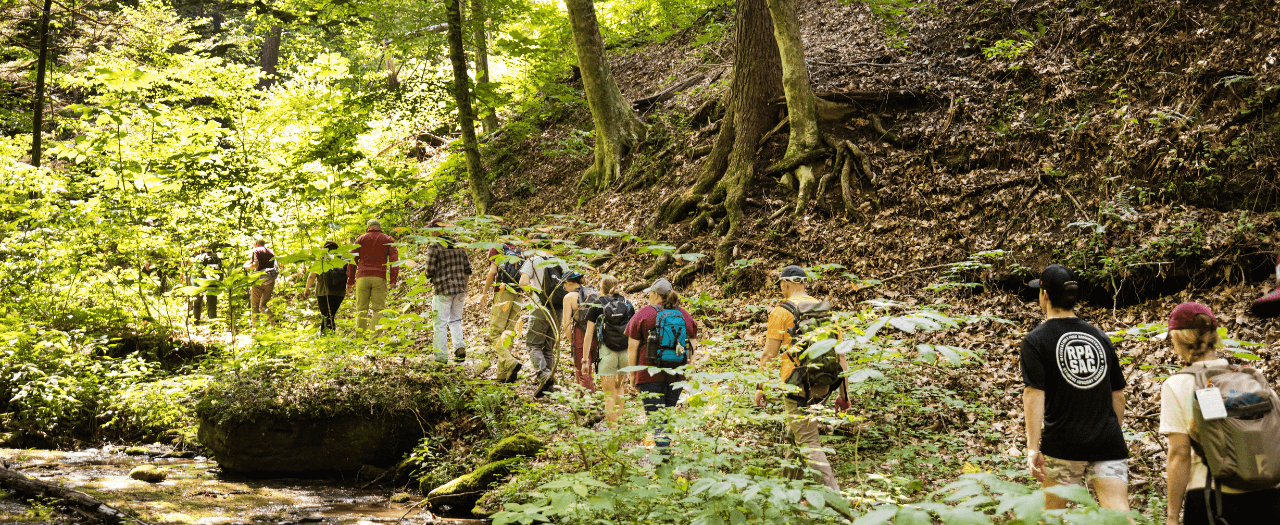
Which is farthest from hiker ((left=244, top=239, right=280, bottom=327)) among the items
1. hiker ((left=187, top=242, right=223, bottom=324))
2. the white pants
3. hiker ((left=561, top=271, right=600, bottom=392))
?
hiker ((left=561, top=271, right=600, bottom=392))

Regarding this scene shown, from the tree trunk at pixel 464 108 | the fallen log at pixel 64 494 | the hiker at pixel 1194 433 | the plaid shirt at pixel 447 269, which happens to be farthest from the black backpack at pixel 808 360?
the tree trunk at pixel 464 108

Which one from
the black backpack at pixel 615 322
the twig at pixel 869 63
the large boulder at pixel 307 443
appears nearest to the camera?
the black backpack at pixel 615 322

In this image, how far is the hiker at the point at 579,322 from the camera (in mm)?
7223

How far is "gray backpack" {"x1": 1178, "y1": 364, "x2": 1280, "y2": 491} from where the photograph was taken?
2834 mm

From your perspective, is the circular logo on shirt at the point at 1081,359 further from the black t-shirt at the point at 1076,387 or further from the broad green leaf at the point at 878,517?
the broad green leaf at the point at 878,517

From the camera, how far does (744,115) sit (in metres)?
11.0

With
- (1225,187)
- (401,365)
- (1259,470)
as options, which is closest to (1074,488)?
(1259,470)

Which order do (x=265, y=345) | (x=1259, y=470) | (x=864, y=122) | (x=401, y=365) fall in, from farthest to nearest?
(x=864, y=122)
(x=265, y=345)
(x=401, y=365)
(x=1259, y=470)

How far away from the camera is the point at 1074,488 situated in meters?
1.83

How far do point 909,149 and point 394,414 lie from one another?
7.61 m

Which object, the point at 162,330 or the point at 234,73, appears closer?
the point at 162,330

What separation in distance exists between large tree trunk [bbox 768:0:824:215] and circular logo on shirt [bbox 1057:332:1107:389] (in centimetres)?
640

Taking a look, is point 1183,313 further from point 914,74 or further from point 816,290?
point 914,74

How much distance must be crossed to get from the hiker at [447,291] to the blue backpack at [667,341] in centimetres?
357
